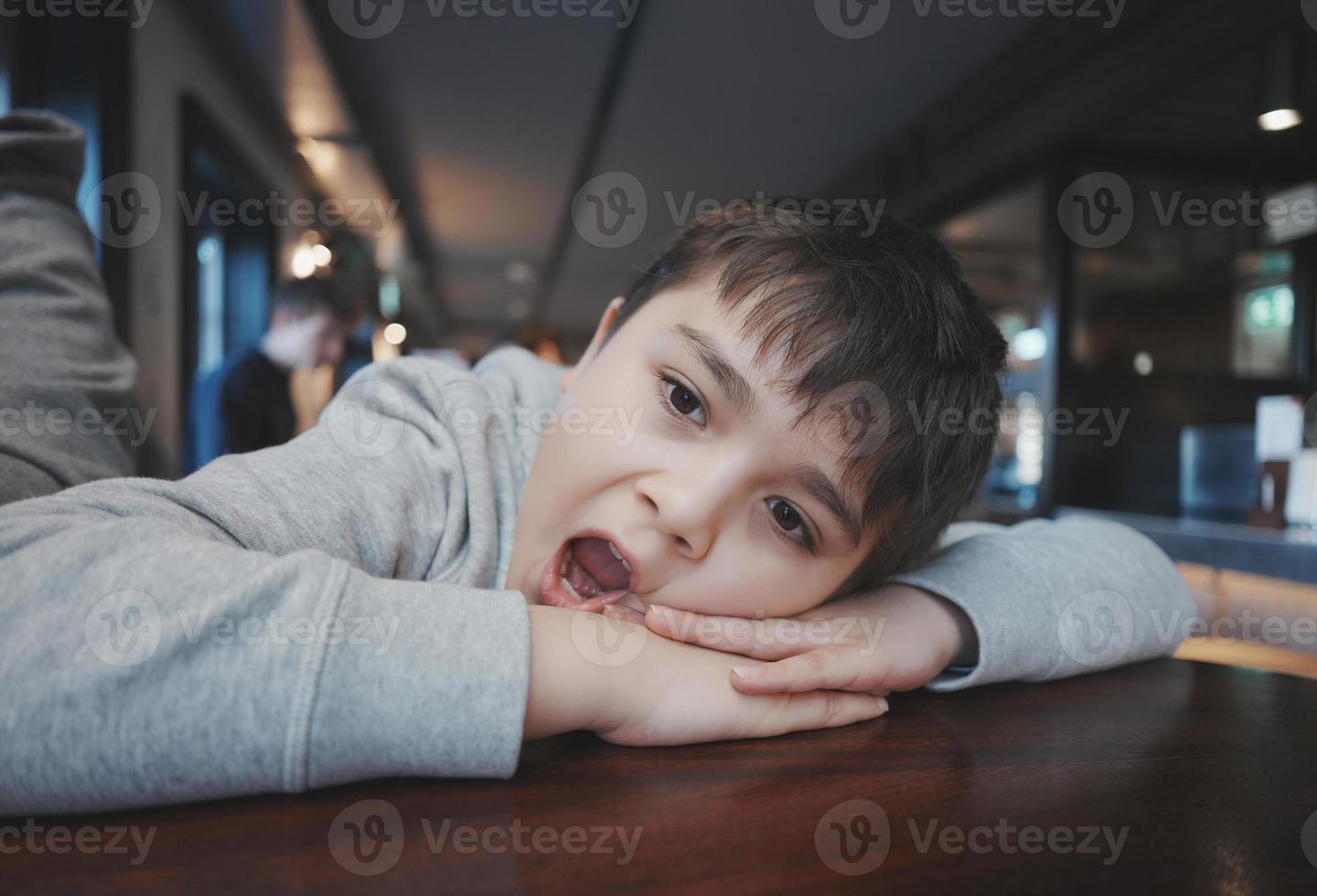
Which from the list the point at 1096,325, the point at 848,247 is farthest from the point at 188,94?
the point at 1096,325

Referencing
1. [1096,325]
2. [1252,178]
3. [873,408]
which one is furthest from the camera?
[1096,325]

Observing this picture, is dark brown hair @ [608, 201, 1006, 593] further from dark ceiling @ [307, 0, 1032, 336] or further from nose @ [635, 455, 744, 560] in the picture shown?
dark ceiling @ [307, 0, 1032, 336]

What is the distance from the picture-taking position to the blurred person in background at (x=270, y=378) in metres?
2.63

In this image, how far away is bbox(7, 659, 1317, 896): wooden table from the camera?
31 cm

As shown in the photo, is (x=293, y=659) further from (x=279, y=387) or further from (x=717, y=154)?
(x=717, y=154)

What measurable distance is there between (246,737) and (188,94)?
3.47 meters

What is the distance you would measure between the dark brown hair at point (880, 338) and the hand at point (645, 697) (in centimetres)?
20

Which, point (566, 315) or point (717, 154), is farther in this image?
point (566, 315)

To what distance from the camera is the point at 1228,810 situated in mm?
399
